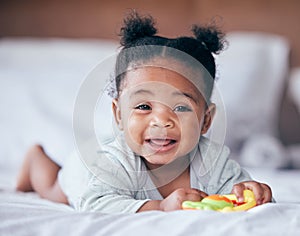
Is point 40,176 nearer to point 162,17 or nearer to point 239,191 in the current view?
point 239,191

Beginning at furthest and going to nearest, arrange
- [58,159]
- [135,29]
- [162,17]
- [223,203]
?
[162,17], [58,159], [135,29], [223,203]

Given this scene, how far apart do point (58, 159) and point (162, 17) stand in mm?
847

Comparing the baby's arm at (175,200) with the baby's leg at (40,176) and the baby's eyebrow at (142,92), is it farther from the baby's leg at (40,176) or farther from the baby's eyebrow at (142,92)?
the baby's leg at (40,176)

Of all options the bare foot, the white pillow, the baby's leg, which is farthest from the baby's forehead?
the white pillow

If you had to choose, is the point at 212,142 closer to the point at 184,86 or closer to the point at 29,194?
the point at 184,86

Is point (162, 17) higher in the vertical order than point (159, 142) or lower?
higher

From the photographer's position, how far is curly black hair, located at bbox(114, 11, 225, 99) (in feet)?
3.23

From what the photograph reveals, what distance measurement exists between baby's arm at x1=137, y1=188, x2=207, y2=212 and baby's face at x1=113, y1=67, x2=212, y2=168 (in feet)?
0.26

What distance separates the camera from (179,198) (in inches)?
35.6

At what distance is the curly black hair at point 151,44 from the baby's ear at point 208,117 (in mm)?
21

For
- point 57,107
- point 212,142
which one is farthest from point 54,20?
point 212,142

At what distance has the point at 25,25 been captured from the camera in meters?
2.25

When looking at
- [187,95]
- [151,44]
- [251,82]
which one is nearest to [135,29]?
[151,44]

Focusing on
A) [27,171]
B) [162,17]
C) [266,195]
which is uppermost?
[162,17]
